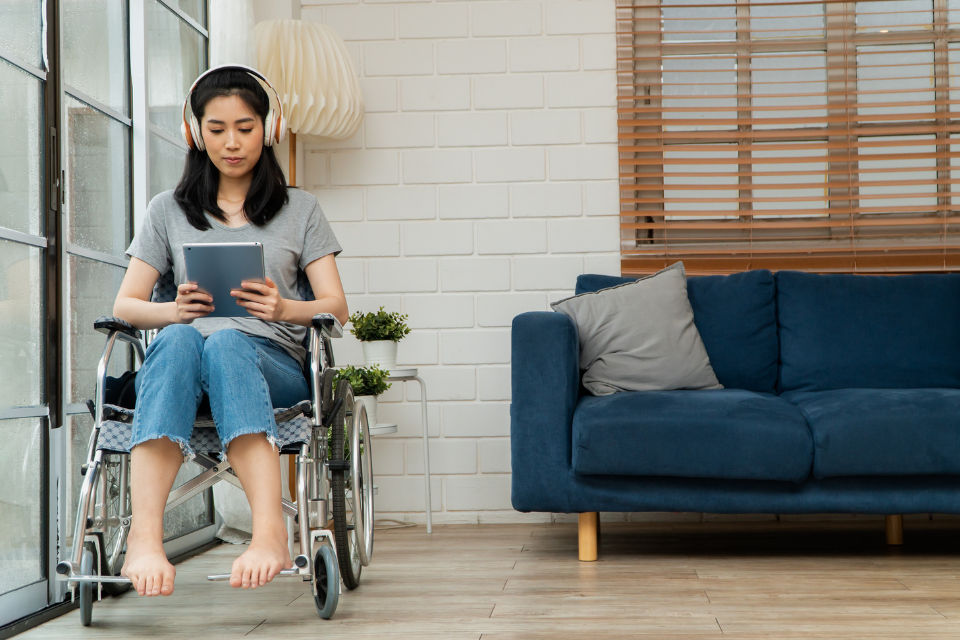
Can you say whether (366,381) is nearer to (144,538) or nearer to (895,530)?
(144,538)

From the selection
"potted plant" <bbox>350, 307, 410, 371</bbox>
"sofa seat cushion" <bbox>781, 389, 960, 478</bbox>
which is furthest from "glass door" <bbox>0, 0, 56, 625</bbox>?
"sofa seat cushion" <bbox>781, 389, 960, 478</bbox>

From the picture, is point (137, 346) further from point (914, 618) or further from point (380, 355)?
point (914, 618)

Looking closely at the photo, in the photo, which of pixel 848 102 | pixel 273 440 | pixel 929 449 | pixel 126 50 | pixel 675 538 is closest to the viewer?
pixel 273 440

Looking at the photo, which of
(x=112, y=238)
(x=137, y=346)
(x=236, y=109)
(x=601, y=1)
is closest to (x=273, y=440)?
(x=137, y=346)

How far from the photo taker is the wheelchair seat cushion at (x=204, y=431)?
1682mm

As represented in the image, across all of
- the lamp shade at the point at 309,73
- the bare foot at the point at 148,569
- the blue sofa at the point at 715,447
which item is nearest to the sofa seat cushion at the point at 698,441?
the blue sofa at the point at 715,447

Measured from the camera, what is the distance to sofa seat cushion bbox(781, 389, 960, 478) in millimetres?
2229

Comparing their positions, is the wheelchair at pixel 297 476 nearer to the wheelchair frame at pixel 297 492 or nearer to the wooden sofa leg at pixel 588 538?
the wheelchair frame at pixel 297 492

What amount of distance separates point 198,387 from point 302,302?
350 mm

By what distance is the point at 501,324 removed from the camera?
10.6 ft

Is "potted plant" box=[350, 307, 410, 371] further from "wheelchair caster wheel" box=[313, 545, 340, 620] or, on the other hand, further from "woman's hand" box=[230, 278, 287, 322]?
"wheelchair caster wheel" box=[313, 545, 340, 620]

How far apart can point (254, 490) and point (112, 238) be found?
1043mm

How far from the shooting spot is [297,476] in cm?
167

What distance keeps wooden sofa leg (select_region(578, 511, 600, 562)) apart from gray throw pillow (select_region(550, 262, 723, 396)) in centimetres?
38
